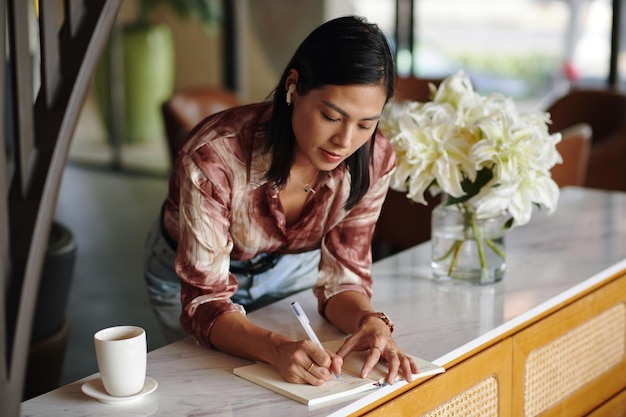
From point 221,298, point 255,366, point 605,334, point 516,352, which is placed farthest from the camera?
point 605,334

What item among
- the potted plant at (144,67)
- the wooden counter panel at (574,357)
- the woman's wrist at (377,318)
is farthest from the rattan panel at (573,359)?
the potted plant at (144,67)

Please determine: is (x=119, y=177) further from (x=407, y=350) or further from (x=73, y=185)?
(x=407, y=350)

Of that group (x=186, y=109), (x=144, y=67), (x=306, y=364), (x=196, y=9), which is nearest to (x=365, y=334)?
(x=306, y=364)

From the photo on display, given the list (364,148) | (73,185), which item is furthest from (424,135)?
(73,185)

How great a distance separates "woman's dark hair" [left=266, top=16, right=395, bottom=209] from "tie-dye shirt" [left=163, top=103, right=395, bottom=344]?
0.05 metres

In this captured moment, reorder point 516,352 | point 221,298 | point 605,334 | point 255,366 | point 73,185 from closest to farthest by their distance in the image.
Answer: point 255,366
point 221,298
point 516,352
point 605,334
point 73,185

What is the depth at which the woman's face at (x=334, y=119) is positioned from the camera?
5.27 ft

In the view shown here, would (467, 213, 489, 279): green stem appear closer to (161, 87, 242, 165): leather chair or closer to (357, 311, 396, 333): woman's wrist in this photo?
(357, 311, 396, 333): woman's wrist

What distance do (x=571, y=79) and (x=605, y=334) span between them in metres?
4.09

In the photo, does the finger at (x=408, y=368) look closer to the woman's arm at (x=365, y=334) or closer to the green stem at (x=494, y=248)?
the woman's arm at (x=365, y=334)

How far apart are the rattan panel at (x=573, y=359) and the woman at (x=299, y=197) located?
410 millimetres

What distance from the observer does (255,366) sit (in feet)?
5.35

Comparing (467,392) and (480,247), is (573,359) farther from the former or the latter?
(467,392)

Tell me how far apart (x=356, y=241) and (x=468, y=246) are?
1.12 feet
